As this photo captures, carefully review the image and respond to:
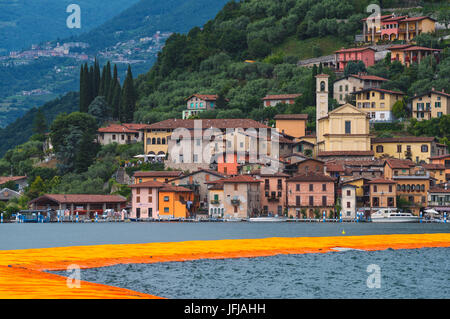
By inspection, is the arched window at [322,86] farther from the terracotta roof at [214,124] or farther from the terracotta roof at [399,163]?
the terracotta roof at [399,163]

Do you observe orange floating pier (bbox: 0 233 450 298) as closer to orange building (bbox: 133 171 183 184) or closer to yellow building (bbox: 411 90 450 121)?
orange building (bbox: 133 171 183 184)

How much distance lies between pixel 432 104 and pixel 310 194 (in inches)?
1046

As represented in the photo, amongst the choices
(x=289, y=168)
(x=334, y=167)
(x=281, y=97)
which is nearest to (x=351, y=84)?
(x=281, y=97)

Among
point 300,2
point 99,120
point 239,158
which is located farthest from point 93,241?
point 300,2

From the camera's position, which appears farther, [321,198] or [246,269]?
[321,198]

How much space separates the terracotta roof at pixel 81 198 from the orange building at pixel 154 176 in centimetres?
357

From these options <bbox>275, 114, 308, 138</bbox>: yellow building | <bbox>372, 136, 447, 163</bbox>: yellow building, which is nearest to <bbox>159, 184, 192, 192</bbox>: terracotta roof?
<bbox>275, 114, 308, 138</bbox>: yellow building

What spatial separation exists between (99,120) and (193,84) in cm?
1851

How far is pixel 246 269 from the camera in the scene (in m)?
41.4

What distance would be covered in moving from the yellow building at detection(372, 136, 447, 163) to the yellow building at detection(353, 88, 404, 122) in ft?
34.8

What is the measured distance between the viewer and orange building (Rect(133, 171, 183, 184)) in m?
104

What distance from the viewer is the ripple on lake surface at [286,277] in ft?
113
